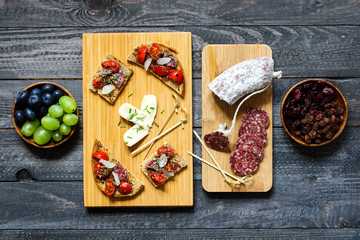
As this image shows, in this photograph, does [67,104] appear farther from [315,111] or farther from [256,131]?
[315,111]

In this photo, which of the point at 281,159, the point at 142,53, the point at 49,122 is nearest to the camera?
the point at 49,122

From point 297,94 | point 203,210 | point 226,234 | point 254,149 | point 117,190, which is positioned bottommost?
point 226,234

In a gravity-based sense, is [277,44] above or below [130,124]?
above

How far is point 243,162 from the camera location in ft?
6.37

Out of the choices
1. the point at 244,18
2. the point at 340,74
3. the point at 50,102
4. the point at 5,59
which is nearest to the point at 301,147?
the point at 340,74

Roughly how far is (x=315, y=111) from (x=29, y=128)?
1623 mm

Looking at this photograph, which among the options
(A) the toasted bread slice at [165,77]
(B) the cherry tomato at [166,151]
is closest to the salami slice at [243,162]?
(B) the cherry tomato at [166,151]

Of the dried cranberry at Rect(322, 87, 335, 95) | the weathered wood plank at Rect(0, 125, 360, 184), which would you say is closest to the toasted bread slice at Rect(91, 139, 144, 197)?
the weathered wood plank at Rect(0, 125, 360, 184)

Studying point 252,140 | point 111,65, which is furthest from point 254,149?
point 111,65

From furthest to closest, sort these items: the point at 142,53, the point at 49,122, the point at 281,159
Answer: the point at 281,159, the point at 142,53, the point at 49,122

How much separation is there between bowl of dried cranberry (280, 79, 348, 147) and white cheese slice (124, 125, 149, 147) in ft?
2.65

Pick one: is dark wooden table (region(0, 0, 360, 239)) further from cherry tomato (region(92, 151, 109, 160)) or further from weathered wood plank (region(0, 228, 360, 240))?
cherry tomato (region(92, 151, 109, 160))

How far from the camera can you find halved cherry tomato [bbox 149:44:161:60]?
1.92 meters

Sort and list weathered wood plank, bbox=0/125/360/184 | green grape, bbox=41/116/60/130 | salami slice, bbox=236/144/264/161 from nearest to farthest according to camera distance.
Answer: green grape, bbox=41/116/60/130 < salami slice, bbox=236/144/264/161 < weathered wood plank, bbox=0/125/360/184
